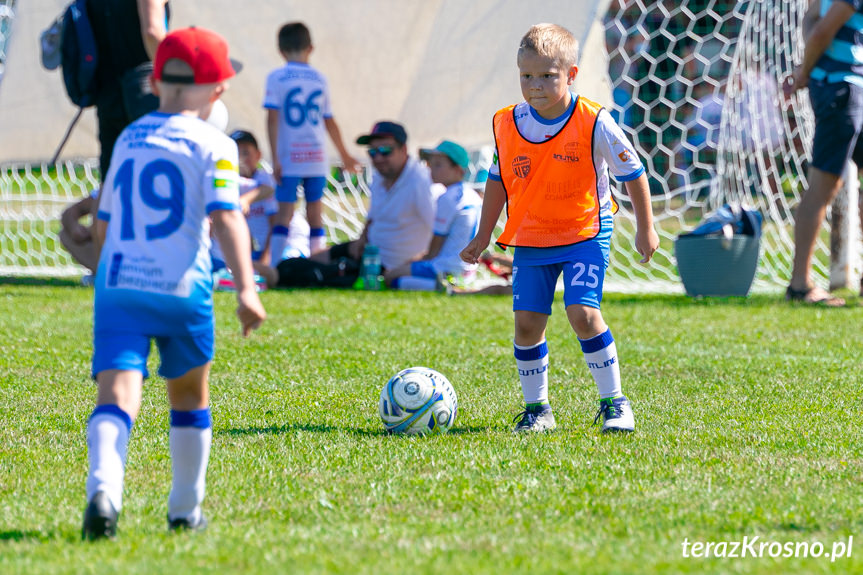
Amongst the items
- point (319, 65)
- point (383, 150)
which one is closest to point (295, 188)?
point (383, 150)

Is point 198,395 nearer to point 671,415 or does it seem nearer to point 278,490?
point 278,490

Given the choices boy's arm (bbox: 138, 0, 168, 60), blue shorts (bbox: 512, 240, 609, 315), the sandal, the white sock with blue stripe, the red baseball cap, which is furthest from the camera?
the white sock with blue stripe

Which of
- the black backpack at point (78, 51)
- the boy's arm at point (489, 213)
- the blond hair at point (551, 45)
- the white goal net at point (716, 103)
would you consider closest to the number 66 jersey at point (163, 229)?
the blond hair at point (551, 45)

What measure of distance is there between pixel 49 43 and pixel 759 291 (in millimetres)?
6199

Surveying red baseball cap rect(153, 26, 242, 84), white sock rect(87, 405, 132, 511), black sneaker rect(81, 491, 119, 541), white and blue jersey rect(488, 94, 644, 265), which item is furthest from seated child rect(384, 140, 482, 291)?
black sneaker rect(81, 491, 119, 541)

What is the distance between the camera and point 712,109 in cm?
1153

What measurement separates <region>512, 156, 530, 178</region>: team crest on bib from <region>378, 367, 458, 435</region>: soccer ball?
89cm

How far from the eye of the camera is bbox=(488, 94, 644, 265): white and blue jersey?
426cm

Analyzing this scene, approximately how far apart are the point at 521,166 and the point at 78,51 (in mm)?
4213

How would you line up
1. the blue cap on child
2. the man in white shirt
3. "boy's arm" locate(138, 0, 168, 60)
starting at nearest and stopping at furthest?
"boy's arm" locate(138, 0, 168, 60)
the blue cap on child
the man in white shirt

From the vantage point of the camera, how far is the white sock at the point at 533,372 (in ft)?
14.3

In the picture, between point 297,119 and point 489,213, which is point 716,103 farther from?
point 489,213

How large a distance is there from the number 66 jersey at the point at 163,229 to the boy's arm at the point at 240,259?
0.04 metres

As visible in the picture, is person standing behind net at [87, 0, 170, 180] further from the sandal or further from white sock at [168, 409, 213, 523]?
the sandal
